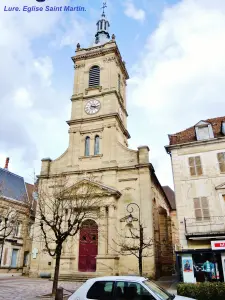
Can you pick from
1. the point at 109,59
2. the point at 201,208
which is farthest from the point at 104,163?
the point at 109,59

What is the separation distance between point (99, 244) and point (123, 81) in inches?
836

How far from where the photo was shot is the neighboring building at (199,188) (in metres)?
16.6

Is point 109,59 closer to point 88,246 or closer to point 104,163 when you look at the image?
point 104,163

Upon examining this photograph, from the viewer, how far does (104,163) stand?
2461 centimetres

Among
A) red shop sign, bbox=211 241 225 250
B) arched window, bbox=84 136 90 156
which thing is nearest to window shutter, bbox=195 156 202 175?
red shop sign, bbox=211 241 225 250

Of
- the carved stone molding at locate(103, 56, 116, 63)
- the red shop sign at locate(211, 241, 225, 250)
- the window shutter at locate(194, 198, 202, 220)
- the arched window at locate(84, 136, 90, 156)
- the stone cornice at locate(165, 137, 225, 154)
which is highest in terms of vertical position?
the carved stone molding at locate(103, 56, 116, 63)

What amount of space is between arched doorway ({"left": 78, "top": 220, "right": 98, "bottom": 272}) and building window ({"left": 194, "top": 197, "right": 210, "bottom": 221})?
29.8ft

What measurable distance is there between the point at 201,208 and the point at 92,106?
1605 centimetres

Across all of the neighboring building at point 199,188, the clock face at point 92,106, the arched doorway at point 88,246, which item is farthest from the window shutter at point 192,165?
the clock face at point 92,106

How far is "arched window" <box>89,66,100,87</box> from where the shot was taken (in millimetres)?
29734

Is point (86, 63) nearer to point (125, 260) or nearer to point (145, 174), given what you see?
point (145, 174)

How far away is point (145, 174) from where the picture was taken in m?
22.9

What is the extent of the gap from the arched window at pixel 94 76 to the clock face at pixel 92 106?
246 centimetres

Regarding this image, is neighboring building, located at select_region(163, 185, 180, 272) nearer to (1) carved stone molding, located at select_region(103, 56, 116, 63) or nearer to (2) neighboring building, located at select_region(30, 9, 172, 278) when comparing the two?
(2) neighboring building, located at select_region(30, 9, 172, 278)
